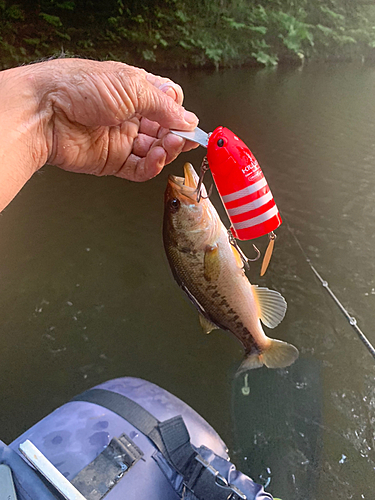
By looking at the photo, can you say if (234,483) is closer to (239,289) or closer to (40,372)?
(239,289)

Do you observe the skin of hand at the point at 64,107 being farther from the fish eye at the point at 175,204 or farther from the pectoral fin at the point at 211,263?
the pectoral fin at the point at 211,263

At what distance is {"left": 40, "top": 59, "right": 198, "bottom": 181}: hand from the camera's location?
1.01 meters

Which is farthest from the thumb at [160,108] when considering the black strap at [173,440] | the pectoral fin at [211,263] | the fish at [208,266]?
the black strap at [173,440]

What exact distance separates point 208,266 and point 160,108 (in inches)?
21.5

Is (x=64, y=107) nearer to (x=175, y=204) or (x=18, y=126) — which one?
(x=18, y=126)

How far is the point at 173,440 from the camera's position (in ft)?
4.16

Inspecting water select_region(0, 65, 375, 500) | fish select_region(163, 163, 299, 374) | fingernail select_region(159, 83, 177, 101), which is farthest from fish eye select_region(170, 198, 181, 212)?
water select_region(0, 65, 375, 500)

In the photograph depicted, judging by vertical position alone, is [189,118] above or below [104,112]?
below

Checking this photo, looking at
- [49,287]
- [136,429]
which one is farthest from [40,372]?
[136,429]

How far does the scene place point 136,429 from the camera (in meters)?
1.31

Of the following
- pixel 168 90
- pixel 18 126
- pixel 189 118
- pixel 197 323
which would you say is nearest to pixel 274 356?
pixel 189 118

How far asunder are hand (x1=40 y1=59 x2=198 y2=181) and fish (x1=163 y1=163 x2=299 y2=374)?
15 centimetres

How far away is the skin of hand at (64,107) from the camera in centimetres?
98

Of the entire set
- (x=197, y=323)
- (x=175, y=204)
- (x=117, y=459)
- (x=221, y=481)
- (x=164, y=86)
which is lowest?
(x=197, y=323)
